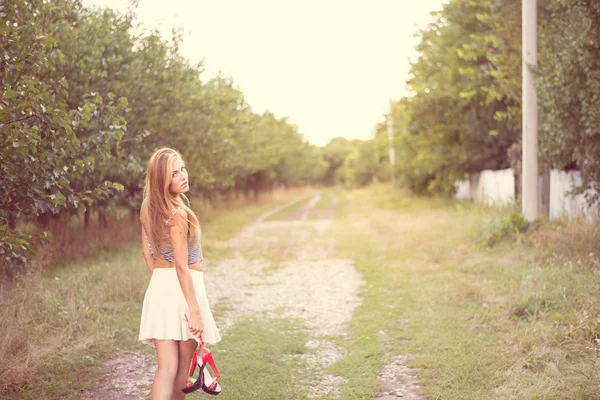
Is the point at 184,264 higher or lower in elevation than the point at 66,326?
higher

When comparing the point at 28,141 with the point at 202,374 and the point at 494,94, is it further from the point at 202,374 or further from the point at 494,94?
the point at 494,94

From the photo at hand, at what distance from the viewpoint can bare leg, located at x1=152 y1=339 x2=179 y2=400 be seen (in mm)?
3889

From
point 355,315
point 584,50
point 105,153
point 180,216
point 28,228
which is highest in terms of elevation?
point 584,50

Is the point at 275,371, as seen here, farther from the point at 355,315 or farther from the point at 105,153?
the point at 105,153

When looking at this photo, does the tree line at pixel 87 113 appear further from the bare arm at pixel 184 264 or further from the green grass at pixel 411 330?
the bare arm at pixel 184 264

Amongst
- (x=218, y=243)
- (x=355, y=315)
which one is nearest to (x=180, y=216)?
(x=355, y=315)

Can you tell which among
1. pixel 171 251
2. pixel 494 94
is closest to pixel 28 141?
pixel 171 251

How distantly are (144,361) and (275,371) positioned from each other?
147 cm

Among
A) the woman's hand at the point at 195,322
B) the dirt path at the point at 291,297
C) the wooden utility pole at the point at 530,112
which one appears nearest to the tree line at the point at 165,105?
the wooden utility pole at the point at 530,112

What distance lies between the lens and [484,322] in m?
7.21

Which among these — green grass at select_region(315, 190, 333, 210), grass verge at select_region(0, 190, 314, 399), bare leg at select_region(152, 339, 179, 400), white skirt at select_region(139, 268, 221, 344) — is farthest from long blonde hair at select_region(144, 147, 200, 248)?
green grass at select_region(315, 190, 333, 210)

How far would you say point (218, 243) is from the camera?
16469mm

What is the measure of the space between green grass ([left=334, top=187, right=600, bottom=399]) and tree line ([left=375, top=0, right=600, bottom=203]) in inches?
77.8

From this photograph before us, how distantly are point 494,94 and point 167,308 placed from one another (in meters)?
14.4
